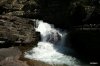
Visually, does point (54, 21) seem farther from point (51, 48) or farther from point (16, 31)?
point (16, 31)

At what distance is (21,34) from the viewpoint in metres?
34.8

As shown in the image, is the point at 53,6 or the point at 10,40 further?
the point at 53,6

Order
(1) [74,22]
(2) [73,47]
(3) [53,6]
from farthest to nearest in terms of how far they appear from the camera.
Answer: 1. (3) [53,6]
2. (1) [74,22]
3. (2) [73,47]

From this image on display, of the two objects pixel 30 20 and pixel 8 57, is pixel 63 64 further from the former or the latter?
pixel 30 20

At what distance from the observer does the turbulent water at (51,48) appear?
29.9 metres

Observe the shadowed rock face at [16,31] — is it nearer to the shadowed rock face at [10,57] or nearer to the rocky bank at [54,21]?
the rocky bank at [54,21]

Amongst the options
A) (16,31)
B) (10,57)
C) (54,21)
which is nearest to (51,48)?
(16,31)

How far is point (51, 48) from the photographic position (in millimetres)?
34562

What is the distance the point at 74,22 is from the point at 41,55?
941 cm

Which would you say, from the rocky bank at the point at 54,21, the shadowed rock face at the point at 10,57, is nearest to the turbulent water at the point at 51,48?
the rocky bank at the point at 54,21

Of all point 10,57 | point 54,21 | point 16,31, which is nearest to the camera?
point 10,57

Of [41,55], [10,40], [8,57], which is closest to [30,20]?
[10,40]

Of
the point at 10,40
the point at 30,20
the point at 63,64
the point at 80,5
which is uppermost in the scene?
the point at 80,5

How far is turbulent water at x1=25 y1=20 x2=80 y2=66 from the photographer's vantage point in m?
29.9
